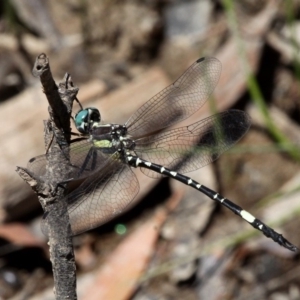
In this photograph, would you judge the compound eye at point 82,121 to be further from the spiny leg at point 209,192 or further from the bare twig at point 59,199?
the bare twig at point 59,199

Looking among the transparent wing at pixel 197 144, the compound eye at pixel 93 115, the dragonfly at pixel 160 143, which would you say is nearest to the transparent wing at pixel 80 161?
the dragonfly at pixel 160 143

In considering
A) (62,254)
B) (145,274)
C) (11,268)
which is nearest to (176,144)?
(145,274)

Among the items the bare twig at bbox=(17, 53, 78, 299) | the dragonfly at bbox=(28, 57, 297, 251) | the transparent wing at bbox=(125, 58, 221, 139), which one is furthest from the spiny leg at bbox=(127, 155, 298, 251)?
the bare twig at bbox=(17, 53, 78, 299)

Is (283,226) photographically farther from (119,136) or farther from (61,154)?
(61,154)

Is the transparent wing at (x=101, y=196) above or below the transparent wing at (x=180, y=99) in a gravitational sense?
below

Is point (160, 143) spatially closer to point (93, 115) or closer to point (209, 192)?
point (209, 192)
